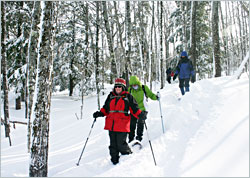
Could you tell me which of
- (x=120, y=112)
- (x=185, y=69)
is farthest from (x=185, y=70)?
(x=120, y=112)

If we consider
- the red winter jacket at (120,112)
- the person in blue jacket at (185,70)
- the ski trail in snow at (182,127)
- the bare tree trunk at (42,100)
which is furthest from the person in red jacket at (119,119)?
the person in blue jacket at (185,70)

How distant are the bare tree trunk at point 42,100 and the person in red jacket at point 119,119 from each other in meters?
1.40

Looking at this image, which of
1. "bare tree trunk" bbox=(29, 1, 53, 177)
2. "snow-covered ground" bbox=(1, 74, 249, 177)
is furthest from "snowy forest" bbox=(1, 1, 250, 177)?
"snow-covered ground" bbox=(1, 74, 249, 177)

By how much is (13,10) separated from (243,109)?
14871mm

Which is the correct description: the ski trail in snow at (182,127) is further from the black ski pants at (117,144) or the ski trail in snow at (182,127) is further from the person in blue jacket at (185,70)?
the person in blue jacket at (185,70)

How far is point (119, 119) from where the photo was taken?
462 centimetres

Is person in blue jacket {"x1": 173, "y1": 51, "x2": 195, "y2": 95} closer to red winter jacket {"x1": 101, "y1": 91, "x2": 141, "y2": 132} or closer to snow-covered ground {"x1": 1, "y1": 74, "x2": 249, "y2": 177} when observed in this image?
snow-covered ground {"x1": 1, "y1": 74, "x2": 249, "y2": 177}

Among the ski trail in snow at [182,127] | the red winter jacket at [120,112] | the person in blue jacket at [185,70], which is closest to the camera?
the ski trail in snow at [182,127]

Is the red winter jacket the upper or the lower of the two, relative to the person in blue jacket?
lower

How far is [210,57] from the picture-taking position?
20312mm

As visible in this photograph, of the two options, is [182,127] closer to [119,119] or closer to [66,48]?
[119,119]

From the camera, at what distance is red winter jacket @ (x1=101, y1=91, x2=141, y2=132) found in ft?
15.1

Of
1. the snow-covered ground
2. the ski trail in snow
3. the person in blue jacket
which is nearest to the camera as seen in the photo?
the snow-covered ground

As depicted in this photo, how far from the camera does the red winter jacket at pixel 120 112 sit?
4605 mm
